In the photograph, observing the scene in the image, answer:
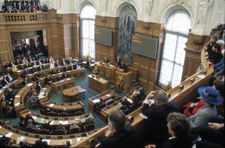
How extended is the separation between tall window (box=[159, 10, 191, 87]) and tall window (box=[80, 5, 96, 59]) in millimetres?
7994

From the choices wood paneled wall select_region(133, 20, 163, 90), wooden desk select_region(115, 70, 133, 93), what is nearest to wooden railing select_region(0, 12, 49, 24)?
wooden desk select_region(115, 70, 133, 93)

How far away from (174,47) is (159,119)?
31.9ft

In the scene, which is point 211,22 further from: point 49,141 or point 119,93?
point 49,141

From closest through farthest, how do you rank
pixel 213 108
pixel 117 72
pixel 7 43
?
pixel 213 108
pixel 117 72
pixel 7 43

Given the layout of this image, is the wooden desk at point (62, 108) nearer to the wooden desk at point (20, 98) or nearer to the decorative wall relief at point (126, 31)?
the wooden desk at point (20, 98)

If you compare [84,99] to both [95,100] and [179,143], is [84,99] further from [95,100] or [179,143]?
[179,143]

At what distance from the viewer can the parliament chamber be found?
3.34 metres

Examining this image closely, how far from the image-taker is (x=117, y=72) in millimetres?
14195

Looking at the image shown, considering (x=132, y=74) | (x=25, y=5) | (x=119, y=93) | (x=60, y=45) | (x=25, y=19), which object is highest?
(x=25, y=5)

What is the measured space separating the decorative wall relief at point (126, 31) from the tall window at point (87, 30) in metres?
3.68

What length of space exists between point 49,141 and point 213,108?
6669 millimetres

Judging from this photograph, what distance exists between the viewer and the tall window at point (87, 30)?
1737 cm

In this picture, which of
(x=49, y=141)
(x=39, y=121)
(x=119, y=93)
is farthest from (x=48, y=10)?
(x=49, y=141)

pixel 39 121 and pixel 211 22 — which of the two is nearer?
pixel 39 121
